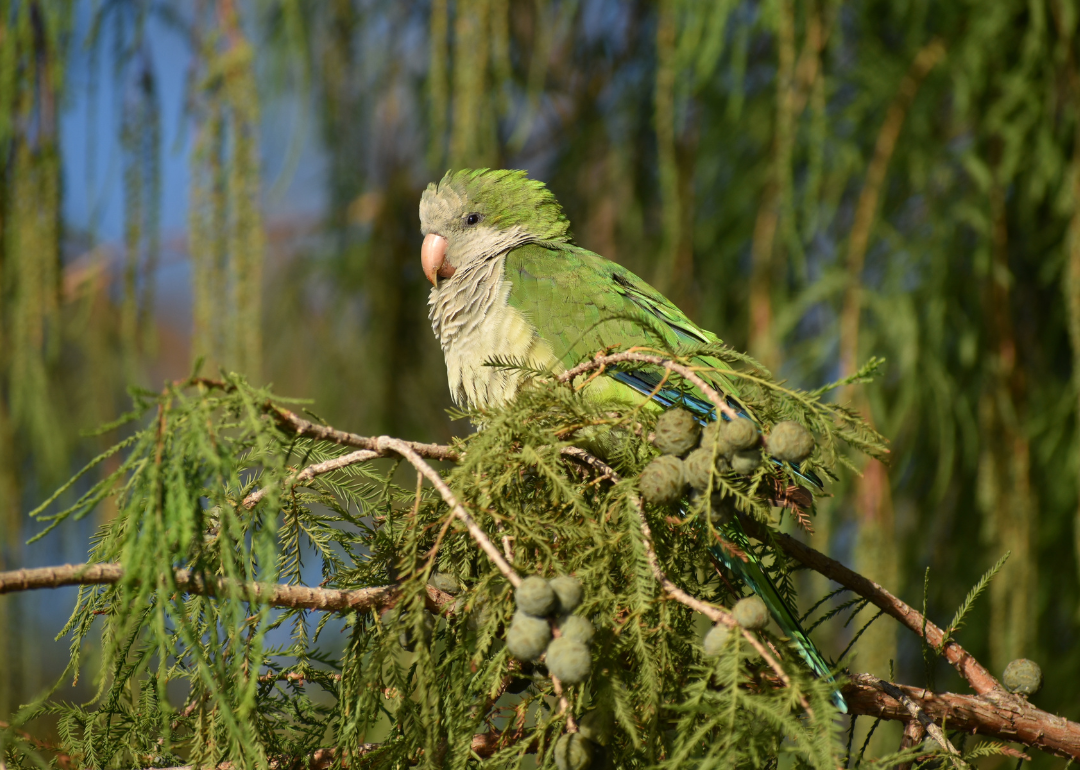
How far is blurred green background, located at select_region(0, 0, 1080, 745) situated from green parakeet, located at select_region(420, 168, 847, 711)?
0.28 meters

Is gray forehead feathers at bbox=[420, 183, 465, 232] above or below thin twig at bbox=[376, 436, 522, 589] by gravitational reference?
above

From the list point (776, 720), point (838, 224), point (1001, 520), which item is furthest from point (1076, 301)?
point (776, 720)

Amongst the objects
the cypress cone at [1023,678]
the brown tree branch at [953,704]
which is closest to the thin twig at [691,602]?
the brown tree branch at [953,704]

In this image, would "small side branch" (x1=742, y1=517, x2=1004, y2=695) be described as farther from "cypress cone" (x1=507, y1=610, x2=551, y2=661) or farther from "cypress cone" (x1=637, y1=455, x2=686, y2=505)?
"cypress cone" (x1=507, y1=610, x2=551, y2=661)

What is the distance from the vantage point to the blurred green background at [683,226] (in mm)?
2029

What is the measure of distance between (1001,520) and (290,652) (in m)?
2.06

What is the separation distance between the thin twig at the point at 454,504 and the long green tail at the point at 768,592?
0.54 meters

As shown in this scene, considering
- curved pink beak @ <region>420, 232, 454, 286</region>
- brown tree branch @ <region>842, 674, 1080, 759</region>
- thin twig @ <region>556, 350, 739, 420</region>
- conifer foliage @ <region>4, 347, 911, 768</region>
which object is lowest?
brown tree branch @ <region>842, 674, 1080, 759</region>

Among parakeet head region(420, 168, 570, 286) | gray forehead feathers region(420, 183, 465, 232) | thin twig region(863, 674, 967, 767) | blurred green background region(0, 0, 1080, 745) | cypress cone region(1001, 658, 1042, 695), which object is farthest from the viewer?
gray forehead feathers region(420, 183, 465, 232)

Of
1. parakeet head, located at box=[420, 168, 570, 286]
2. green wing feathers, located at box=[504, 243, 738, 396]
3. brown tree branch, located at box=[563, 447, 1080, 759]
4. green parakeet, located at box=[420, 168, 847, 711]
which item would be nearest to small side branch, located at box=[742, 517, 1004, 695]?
brown tree branch, located at box=[563, 447, 1080, 759]

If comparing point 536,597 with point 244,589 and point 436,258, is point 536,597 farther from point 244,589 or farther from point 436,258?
point 436,258

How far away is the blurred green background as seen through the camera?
203cm

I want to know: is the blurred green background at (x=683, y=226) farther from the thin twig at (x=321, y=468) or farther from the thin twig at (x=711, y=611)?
the thin twig at (x=711, y=611)

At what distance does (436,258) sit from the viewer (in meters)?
2.71
